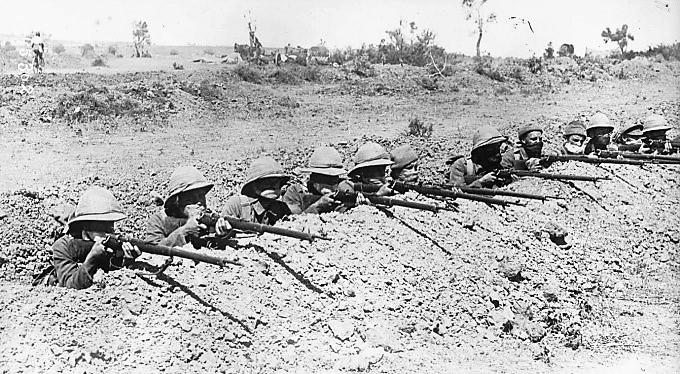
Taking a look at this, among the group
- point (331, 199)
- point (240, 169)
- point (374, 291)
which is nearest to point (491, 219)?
point (331, 199)

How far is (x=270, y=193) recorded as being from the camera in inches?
318

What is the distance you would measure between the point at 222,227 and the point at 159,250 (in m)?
0.86

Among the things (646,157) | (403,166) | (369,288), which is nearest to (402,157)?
(403,166)

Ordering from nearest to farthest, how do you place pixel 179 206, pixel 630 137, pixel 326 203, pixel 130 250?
1. pixel 130 250
2. pixel 179 206
3. pixel 326 203
4. pixel 630 137

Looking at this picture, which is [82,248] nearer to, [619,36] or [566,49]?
[566,49]

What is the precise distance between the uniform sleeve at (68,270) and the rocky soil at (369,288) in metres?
0.15

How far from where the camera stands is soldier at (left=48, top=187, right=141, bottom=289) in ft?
19.4

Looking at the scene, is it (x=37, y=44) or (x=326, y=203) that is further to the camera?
(x=37, y=44)

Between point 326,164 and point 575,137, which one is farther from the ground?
point 326,164

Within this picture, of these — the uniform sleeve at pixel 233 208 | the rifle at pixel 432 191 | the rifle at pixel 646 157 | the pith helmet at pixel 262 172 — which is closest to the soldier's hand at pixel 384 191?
the rifle at pixel 432 191

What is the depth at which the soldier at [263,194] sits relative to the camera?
7.99m

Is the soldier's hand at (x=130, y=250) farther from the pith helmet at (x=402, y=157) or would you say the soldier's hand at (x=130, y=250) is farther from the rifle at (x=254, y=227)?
the pith helmet at (x=402, y=157)

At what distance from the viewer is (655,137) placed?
47.1 feet

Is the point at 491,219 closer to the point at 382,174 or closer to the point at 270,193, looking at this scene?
the point at 382,174
